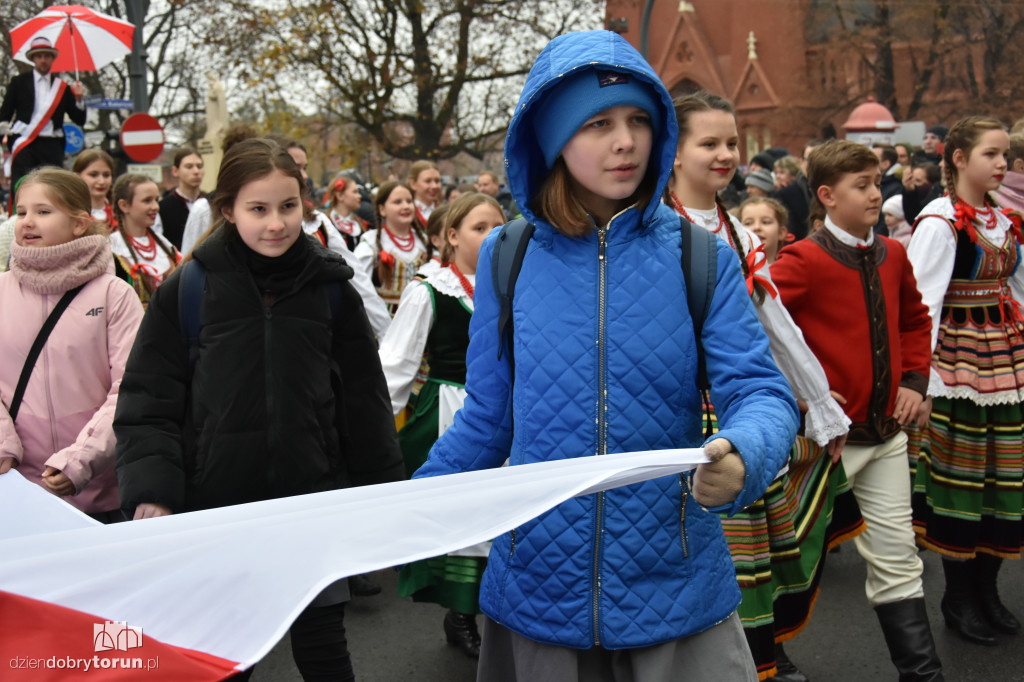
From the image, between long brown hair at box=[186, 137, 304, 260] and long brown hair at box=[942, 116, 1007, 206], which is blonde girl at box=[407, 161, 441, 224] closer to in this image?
long brown hair at box=[942, 116, 1007, 206]

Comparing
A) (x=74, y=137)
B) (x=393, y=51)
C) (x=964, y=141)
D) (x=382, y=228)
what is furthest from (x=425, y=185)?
(x=393, y=51)

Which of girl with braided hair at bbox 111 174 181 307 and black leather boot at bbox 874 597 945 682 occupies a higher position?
girl with braided hair at bbox 111 174 181 307

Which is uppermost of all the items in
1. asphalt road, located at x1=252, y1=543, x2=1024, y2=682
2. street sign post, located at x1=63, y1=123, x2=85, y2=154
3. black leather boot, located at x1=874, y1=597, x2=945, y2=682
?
street sign post, located at x1=63, y1=123, x2=85, y2=154

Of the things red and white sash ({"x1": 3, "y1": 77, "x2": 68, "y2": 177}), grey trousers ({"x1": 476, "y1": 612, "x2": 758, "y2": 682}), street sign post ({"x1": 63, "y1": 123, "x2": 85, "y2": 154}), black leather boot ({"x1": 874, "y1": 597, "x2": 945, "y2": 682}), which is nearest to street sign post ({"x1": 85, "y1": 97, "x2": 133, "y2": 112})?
street sign post ({"x1": 63, "y1": 123, "x2": 85, "y2": 154})

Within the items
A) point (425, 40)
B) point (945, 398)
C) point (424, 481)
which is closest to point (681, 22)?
point (425, 40)

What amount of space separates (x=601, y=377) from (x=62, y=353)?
2.33 meters

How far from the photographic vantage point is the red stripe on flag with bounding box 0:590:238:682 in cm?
228

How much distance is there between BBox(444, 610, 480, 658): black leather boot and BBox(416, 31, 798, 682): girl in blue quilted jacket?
246cm

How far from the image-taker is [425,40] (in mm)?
28656

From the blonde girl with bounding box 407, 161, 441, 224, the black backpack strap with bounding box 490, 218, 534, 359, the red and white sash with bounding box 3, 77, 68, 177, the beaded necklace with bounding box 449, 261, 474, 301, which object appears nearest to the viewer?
the black backpack strap with bounding box 490, 218, 534, 359

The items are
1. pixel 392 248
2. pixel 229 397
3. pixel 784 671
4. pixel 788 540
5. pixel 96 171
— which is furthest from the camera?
pixel 392 248

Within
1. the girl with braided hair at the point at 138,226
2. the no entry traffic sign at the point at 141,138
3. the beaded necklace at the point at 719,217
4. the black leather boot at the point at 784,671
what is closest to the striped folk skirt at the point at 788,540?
the black leather boot at the point at 784,671

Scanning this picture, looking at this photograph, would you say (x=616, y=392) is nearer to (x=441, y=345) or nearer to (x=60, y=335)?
(x=60, y=335)

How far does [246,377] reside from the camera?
130 inches
